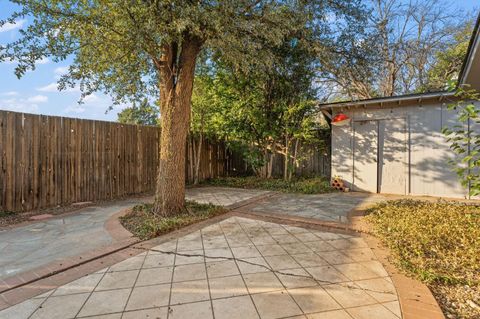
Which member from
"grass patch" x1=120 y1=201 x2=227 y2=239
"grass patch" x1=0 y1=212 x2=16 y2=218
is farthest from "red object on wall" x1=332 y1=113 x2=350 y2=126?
"grass patch" x1=0 y1=212 x2=16 y2=218

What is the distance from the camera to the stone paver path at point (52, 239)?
2.91 meters

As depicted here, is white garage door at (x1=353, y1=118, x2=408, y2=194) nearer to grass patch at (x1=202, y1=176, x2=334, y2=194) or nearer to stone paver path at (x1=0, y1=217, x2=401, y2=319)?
grass patch at (x1=202, y1=176, x2=334, y2=194)

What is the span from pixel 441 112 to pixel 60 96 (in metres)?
8.58

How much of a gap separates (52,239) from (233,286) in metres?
2.75

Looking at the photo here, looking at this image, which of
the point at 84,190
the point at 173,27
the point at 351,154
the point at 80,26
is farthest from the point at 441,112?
the point at 84,190

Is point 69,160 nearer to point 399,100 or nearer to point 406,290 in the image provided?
point 406,290

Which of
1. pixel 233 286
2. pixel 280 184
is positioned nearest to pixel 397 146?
pixel 280 184

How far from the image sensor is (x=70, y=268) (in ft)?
8.98

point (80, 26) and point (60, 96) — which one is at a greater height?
point (80, 26)

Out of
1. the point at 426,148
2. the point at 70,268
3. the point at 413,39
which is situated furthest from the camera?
the point at 413,39

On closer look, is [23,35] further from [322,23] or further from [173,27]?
[322,23]

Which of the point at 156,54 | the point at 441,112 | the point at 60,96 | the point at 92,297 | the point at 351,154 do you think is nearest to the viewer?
the point at 92,297

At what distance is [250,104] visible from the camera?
8305mm

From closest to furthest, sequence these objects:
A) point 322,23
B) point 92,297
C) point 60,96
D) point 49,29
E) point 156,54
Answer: point 92,297, point 49,29, point 156,54, point 60,96, point 322,23
